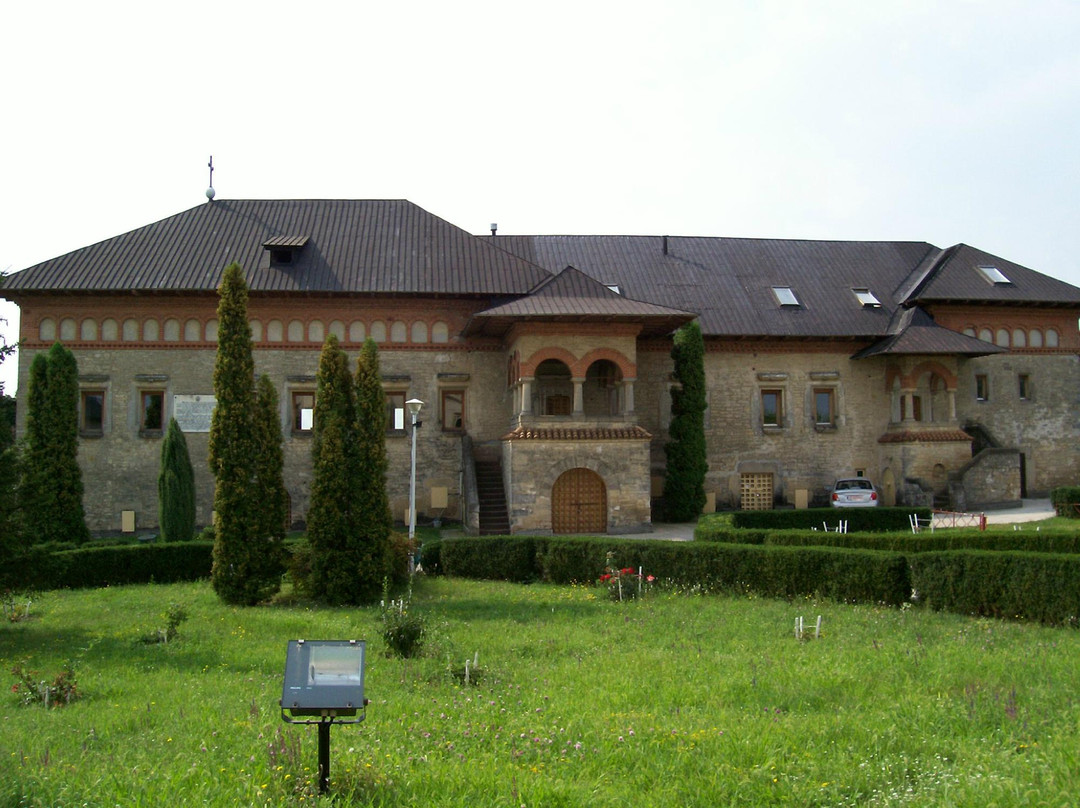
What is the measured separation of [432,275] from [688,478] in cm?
1031

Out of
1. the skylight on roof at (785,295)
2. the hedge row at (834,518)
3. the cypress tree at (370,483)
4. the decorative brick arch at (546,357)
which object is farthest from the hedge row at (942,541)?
the skylight on roof at (785,295)

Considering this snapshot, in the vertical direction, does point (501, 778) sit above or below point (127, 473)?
below

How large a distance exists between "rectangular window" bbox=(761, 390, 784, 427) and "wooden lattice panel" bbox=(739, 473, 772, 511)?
1.88 metres

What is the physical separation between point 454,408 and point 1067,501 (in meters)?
18.6

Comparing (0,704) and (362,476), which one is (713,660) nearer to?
A: (0,704)

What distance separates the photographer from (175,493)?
23.3 m

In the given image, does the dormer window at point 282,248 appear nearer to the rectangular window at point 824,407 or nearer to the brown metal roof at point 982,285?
the rectangular window at point 824,407

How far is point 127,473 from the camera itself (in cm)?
2755

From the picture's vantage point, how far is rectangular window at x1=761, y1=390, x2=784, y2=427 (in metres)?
31.0

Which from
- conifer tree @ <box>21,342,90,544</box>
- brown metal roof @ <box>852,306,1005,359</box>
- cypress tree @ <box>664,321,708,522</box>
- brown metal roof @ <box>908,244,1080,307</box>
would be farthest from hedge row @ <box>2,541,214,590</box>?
brown metal roof @ <box>908,244,1080,307</box>

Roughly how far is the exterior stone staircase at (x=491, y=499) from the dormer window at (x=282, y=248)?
8.88 m

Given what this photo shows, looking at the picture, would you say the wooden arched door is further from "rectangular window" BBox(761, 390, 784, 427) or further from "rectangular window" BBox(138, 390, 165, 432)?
"rectangular window" BBox(138, 390, 165, 432)

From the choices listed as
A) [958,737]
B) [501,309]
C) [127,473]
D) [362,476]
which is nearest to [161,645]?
[362,476]

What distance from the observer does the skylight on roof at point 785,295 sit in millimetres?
31786
